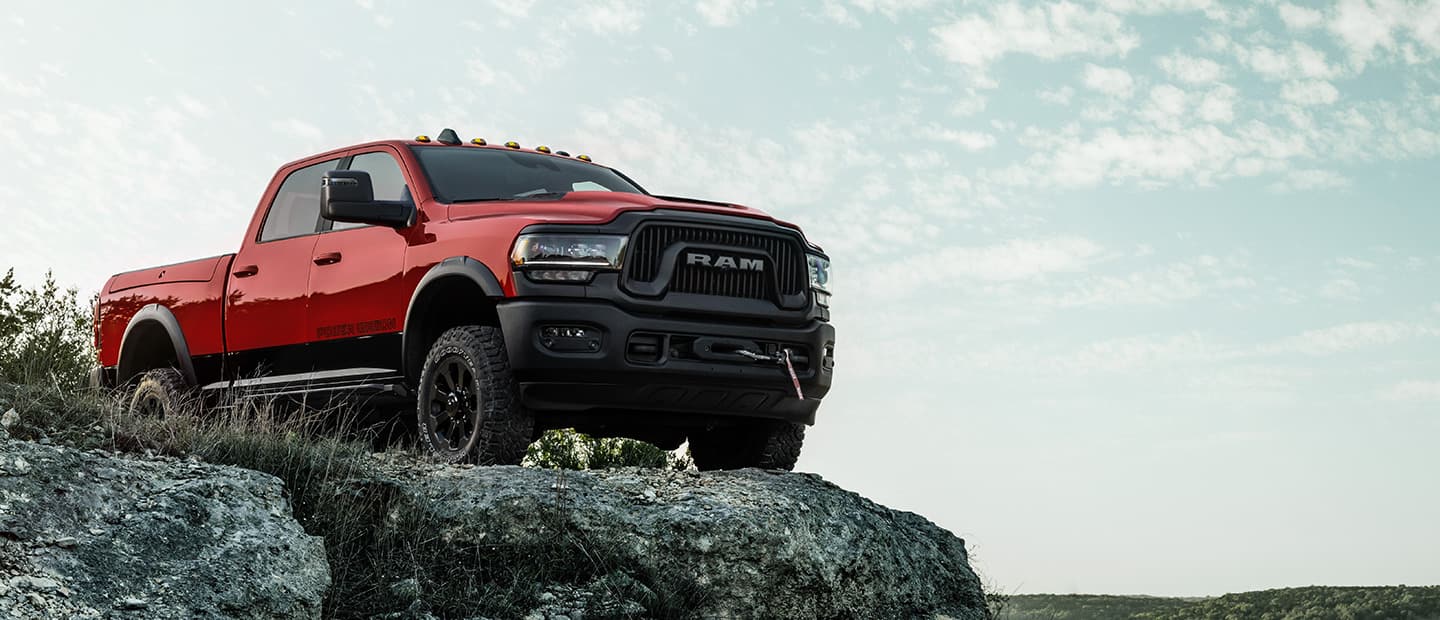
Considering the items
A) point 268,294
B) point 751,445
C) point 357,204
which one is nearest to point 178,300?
point 268,294

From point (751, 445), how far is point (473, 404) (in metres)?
1.90

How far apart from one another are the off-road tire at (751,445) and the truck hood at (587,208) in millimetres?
1344

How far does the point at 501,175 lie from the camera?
873cm

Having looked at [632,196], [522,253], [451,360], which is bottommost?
[451,360]

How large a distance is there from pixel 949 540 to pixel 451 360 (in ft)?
10.3

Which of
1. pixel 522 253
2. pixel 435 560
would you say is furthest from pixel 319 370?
pixel 435 560

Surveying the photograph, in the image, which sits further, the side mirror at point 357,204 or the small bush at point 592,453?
the small bush at point 592,453

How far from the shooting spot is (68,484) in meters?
5.14

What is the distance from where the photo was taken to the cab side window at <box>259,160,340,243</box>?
9375 mm

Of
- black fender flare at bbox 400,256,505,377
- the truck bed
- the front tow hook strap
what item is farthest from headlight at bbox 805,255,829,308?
the truck bed

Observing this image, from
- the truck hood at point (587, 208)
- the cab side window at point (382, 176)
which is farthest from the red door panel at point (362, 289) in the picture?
the truck hood at point (587, 208)

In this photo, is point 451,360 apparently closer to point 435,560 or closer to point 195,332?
point 435,560

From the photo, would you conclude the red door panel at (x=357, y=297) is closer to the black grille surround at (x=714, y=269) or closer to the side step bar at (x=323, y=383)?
the side step bar at (x=323, y=383)

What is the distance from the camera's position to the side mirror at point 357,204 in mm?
7875
